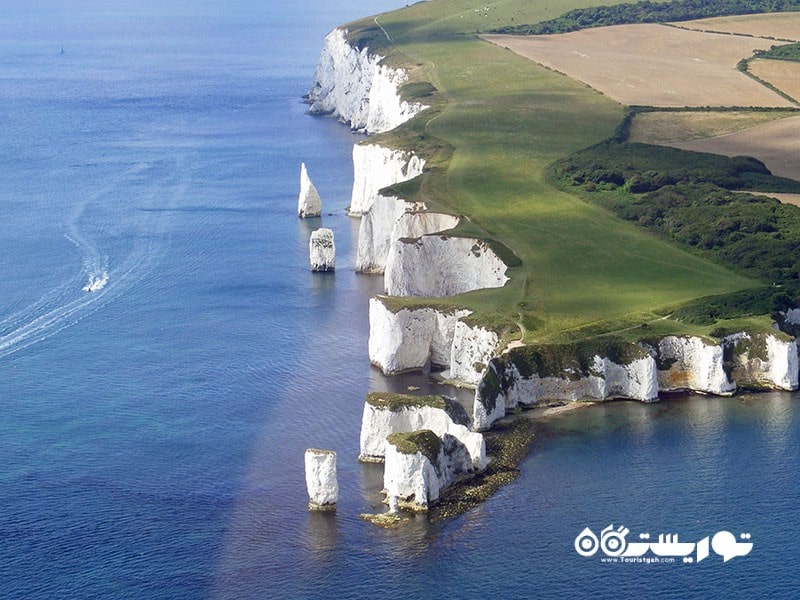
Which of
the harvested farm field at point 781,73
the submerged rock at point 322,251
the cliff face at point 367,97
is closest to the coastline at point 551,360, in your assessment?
the submerged rock at point 322,251

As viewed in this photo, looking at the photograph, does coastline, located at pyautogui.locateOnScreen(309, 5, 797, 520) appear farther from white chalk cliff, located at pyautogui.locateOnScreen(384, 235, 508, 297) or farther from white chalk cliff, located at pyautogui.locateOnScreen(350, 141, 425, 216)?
white chalk cliff, located at pyautogui.locateOnScreen(350, 141, 425, 216)

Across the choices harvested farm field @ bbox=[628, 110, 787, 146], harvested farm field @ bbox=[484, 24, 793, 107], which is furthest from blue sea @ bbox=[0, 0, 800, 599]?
harvested farm field @ bbox=[484, 24, 793, 107]

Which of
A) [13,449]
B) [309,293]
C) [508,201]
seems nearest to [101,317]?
[309,293]

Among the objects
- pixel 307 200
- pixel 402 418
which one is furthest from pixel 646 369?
pixel 307 200

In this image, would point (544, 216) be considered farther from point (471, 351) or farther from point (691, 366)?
point (691, 366)

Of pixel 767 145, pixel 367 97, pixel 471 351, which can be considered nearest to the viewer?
pixel 471 351
